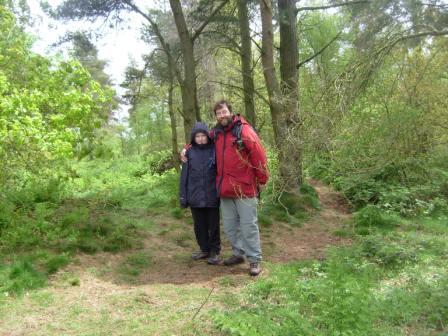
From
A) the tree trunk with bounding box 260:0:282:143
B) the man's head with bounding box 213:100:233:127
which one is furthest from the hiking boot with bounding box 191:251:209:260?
the tree trunk with bounding box 260:0:282:143

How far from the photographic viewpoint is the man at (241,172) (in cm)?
527

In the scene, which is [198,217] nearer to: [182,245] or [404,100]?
[182,245]

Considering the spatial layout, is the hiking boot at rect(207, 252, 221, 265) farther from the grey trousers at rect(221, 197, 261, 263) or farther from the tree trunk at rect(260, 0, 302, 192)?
the tree trunk at rect(260, 0, 302, 192)

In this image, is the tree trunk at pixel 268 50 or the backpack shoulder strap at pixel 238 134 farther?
the tree trunk at pixel 268 50

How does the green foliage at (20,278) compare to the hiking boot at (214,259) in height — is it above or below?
above

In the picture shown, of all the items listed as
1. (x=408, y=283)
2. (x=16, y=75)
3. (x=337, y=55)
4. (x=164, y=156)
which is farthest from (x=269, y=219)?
(x=337, y=55)

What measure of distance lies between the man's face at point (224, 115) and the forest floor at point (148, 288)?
1.91 m

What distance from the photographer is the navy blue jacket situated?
5.71m

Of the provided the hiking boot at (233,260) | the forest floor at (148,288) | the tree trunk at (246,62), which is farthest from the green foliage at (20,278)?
the tree trunk at (246,62)

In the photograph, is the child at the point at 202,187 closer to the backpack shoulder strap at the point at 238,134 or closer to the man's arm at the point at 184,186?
the man's arm at the point at 184,186

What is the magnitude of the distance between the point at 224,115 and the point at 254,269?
1.95 m

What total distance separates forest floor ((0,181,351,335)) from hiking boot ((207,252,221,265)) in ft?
0.30

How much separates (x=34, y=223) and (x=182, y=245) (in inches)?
87.6

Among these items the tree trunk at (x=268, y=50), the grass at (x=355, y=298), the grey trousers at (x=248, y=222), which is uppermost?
the tree trunk at (x=268, y=50)
